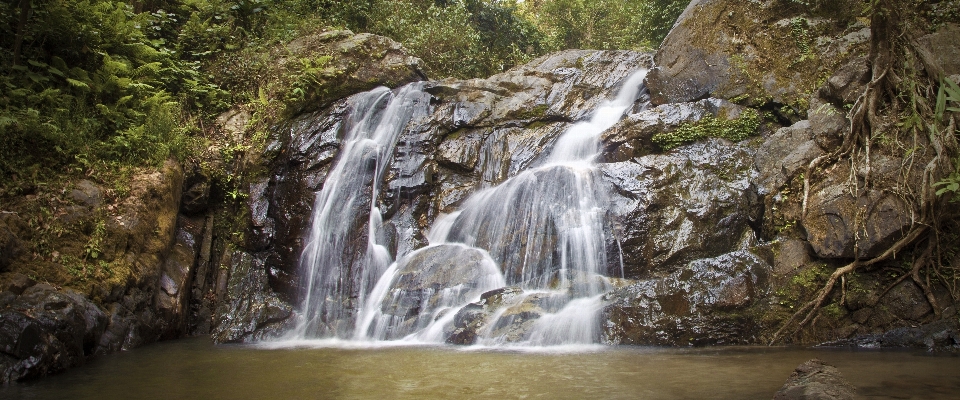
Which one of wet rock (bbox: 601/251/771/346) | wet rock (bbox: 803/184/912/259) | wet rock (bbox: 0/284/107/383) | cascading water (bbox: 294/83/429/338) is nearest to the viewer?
wet rock (bbox: 0/284/107/383)

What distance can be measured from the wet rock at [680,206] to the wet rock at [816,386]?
151 inches

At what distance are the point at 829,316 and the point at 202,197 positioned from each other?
10.1 metres

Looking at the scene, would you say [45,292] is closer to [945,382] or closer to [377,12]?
[945,382]

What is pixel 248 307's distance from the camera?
9641mm

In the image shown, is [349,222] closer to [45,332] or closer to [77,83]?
[77,83]

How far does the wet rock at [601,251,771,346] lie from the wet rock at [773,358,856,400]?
2.58 meters

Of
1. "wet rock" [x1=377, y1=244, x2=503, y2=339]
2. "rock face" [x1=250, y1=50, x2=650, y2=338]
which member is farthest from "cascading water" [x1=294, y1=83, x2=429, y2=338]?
"wet rock" [x1=377, y1=244, x2=503, y2=339]

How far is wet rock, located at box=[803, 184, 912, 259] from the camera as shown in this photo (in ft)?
23.1

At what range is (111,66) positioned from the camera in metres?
9.56

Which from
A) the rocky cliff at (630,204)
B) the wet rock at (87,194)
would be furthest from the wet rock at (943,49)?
the wet rock at (87,194)

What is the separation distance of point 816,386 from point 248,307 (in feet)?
27.6

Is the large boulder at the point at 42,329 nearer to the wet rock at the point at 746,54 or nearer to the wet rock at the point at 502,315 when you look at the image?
the wet rock at the point at 502,315

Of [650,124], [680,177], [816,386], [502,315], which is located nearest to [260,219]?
[502,315]

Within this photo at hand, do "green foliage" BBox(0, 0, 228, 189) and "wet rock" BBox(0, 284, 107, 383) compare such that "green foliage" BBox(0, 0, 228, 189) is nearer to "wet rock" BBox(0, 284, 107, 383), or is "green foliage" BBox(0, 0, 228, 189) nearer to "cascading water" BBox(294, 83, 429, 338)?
"wet rock" BBox(0, 284, 107, 383)
